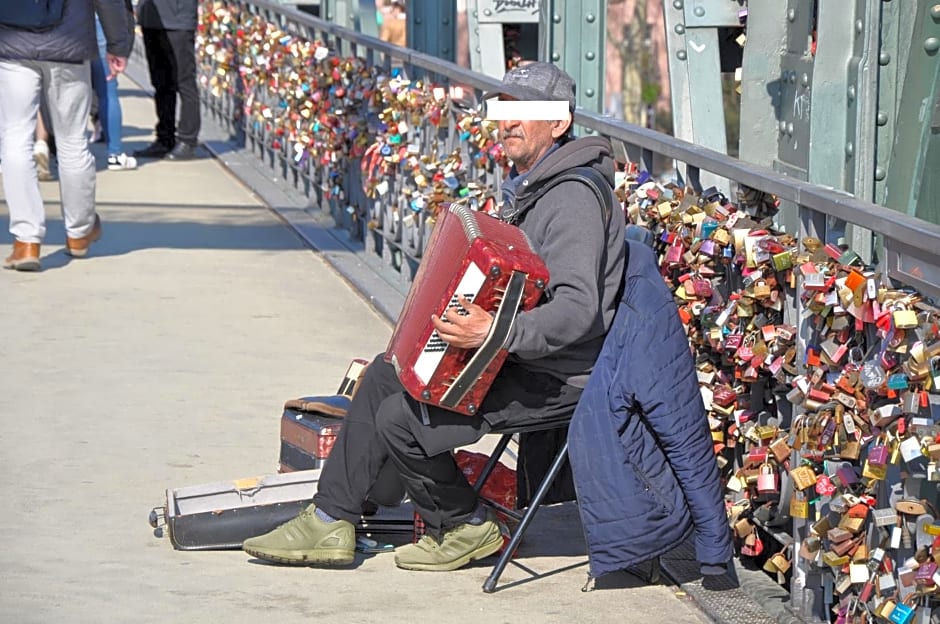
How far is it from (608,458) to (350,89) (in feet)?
19.2

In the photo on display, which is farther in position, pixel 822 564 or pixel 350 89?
pixel 350 89

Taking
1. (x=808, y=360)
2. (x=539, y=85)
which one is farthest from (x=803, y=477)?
(x=539, y=85)

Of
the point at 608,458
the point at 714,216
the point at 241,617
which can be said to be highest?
the point at 714,216

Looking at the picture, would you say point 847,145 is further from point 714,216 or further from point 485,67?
point 485,67

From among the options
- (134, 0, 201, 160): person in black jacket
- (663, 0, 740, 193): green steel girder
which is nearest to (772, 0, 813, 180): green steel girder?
(663, 0, 740, 193): green steel girder

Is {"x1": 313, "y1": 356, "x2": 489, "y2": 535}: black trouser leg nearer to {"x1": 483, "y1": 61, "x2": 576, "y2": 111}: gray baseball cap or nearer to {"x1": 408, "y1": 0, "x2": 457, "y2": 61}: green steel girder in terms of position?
{"x1": 483, "y1": 61, "x2": 576, "y2": 111}: gray baseball cap

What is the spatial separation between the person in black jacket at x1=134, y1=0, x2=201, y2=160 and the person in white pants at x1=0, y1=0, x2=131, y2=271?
4.34 meters

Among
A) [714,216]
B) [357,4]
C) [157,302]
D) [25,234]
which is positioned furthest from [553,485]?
[357,4]

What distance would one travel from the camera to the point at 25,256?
939cm

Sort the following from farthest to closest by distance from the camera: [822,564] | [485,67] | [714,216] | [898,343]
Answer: [485,67], [714,216], [822,564], [898,343]

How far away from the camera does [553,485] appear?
5.21 m

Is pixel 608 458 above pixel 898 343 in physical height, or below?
below

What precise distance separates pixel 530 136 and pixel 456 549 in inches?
46.6

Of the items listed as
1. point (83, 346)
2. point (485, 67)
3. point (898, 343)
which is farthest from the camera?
point (485, 67)
